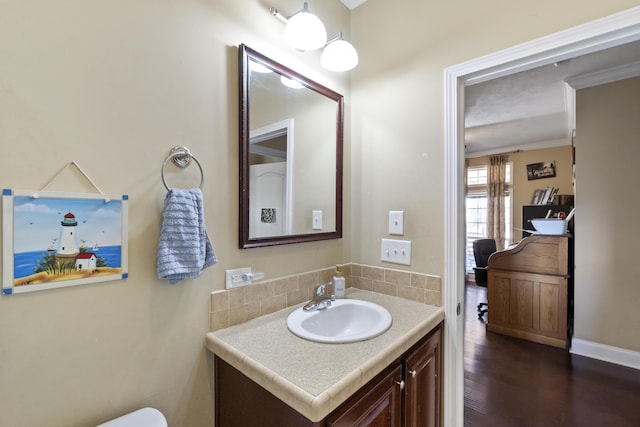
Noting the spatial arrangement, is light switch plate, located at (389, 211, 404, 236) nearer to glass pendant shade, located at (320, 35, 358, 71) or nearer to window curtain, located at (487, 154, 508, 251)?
glass pendant shade, located at (320, 35, 358, 71)

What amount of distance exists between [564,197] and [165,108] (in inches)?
219

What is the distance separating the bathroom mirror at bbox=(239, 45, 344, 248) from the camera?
1.18 metres

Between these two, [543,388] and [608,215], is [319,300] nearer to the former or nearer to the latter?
[543,388]

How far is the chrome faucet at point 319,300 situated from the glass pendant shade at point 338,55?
1122 mm

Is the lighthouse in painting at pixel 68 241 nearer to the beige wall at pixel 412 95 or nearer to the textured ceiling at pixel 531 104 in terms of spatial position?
the beige wall at pixel 412 95

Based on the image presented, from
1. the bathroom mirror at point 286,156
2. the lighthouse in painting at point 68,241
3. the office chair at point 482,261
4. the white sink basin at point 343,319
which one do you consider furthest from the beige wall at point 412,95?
the office chair at point 482,261

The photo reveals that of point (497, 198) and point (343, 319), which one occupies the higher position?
point (497, 198)

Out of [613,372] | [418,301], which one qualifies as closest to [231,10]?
[418,301]

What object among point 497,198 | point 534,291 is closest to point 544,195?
point 497,198

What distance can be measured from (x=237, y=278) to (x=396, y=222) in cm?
88

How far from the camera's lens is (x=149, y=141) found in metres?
0.92

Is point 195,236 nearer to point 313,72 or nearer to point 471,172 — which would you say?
point 313,72

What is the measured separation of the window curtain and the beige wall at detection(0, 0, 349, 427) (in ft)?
17.9

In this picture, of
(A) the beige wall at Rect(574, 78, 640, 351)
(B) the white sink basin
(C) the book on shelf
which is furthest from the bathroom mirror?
(C) the book on shelf
